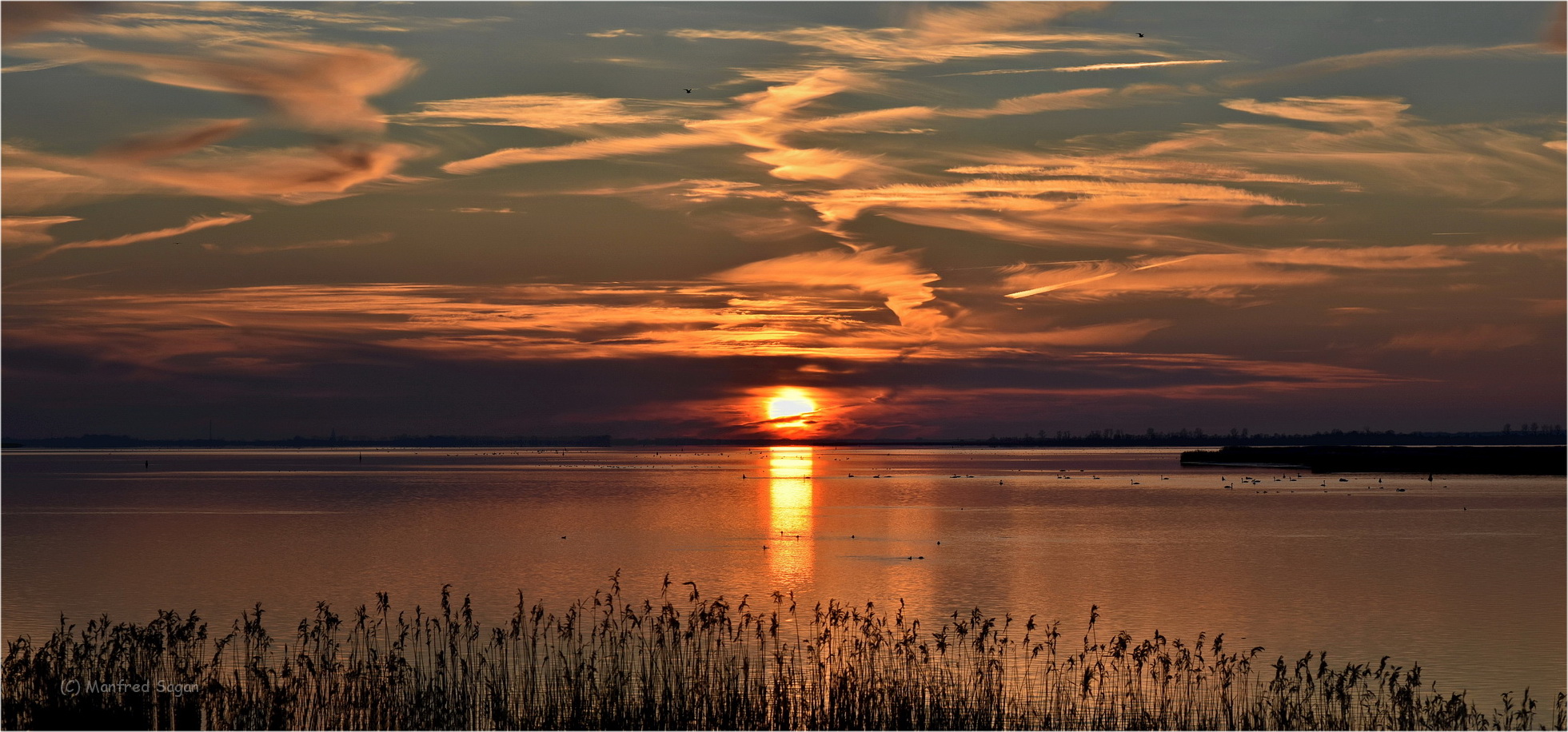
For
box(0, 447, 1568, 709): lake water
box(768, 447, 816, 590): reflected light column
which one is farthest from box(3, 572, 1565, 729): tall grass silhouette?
box(768, 447, 816, 590): reflected light column

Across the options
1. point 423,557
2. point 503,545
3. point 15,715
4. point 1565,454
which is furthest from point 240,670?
point 1565,454

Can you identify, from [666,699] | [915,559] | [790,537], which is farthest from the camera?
[790,537]

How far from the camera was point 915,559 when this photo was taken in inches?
2132

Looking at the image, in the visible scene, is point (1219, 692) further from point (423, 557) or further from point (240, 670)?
point (423, 557)

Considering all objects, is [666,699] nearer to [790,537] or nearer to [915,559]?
[915,559]

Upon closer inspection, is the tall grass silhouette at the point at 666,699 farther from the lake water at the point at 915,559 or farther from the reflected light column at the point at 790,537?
the reflected light column at the point at 790,537

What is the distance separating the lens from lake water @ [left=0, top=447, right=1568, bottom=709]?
118ft

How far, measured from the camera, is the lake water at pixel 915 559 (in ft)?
118

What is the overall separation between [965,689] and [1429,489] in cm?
10414

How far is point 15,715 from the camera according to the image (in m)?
20.8

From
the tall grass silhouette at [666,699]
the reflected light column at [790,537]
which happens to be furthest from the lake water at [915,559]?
the tall grass silhouette at [666,699]

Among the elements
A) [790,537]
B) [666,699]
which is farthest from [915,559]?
[666,699]

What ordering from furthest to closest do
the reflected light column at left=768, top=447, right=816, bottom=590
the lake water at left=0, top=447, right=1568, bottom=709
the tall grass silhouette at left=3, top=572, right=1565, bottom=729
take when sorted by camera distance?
the reflected light column at left=768, top=447, right=816, bottom=590 < the lake water at left=0, top=447, right=1568, bottom=709 < the tall grass silhouette at left=3, top=572, right=1565, bottom=729

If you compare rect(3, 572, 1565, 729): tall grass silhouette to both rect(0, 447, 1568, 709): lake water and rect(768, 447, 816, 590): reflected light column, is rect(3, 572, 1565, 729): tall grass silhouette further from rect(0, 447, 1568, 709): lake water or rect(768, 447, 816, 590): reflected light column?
rect(768, 447, 816, 590): reflected light column
